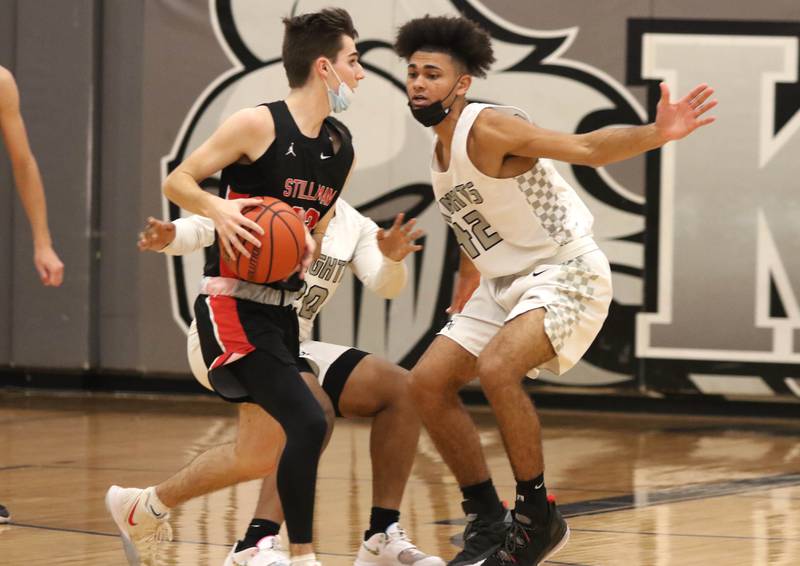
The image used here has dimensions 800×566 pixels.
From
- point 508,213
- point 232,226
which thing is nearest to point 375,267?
point 508,213

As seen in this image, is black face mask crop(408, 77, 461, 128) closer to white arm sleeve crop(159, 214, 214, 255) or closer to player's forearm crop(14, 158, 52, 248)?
white arm sleeve crop(159, 214, 214, 255)

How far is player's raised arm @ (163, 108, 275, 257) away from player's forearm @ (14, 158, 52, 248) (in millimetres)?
1152

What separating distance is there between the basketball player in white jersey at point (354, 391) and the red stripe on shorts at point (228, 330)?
350 mm

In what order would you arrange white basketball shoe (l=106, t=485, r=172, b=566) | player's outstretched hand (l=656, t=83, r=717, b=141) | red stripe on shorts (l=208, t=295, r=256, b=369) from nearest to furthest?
1. red stripe on shorts (l=208, t=295, r=256, b=369)
2. player's outstretched hand (l=656, t=83, r=717, b=141)
3. white basketball shoe (l=106, t=485, r=172, b=566)

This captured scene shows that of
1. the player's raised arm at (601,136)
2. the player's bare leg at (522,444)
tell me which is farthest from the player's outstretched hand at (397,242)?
the player's bare leg at (522,444)

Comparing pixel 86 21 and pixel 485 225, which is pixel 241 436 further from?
pixel 86 21

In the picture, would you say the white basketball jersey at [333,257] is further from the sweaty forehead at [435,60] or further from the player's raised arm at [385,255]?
the sweaty forehead at [435,60]

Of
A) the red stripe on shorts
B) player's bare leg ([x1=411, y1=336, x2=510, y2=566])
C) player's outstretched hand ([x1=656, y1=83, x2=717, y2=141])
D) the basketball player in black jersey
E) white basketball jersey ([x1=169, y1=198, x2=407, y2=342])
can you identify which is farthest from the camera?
white basketball jersey ([x1=169, y1=198, x2=407, y2=342])

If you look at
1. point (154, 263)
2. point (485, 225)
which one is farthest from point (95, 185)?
point (485, 225)

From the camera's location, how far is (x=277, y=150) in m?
4.80

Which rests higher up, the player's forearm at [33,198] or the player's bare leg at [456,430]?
the player's forearm at [33,198]

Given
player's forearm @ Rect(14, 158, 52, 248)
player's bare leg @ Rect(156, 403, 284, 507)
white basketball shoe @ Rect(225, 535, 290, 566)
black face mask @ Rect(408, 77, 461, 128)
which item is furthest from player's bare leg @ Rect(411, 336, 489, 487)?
player's forearm @ Rect(14, 158, 52, 248)

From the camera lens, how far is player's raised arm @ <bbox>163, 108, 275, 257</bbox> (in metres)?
4.52

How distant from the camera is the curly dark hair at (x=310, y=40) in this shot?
4.96 m
